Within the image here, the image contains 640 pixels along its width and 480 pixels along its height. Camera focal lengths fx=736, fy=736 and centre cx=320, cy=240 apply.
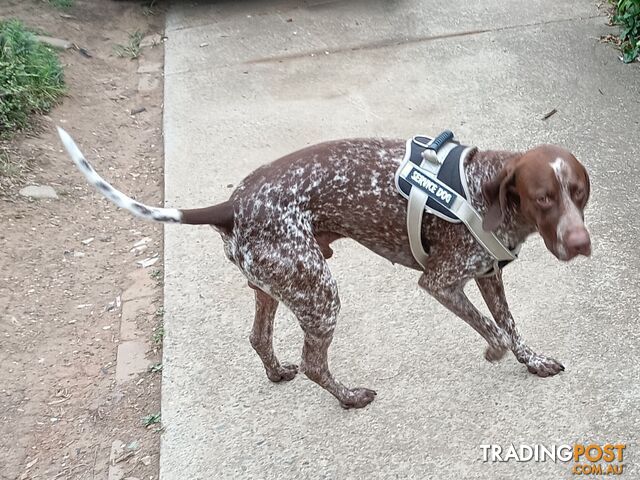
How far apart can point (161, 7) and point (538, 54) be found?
162 inches

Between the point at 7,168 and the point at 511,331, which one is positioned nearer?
the point at 511,331

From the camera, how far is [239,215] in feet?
9.52

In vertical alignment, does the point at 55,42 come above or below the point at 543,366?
below

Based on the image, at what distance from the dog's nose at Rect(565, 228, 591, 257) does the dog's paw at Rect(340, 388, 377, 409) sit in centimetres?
122

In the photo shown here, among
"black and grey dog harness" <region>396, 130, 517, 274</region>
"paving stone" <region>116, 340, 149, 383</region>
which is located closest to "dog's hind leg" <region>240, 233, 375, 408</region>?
"black and grey dog harness" <region>396, 130, 517, 274</region>

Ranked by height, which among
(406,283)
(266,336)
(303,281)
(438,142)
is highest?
(438,142)

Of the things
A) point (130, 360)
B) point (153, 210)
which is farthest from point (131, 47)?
point (153, 210)

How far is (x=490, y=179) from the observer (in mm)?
2861

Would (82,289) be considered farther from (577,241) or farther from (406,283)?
(577,241)

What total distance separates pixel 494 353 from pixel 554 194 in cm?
86

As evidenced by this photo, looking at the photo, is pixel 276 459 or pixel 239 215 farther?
pixel 276 459

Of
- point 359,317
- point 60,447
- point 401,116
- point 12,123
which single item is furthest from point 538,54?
point 60,447

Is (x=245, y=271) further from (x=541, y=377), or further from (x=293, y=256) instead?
(x=541, y=377)

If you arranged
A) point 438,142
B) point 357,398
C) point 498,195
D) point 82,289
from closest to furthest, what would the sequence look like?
point 498,195 → point 438,142 → point 357,398 → point 82,289
